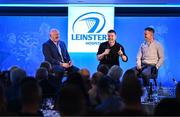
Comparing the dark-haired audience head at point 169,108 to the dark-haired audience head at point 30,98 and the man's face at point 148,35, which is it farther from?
the man's face at point 148,35

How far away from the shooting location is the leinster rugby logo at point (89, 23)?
35.8 ft

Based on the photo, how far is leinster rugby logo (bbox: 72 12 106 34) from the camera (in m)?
10.9

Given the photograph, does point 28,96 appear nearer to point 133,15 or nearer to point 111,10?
point 111,10

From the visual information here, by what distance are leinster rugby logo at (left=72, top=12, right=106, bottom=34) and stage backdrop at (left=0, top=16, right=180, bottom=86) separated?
76 centimetres

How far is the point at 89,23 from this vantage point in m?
11.0

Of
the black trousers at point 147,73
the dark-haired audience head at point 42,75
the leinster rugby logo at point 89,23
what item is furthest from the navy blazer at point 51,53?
the dark-haired audience head at point 42,75

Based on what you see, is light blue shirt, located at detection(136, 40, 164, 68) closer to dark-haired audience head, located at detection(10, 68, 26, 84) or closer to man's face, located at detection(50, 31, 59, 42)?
man's face, located at detection(50, 31, 59, 42)

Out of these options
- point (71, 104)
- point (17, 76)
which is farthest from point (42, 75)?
point (71, 104)

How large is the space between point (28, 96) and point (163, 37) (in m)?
8.46

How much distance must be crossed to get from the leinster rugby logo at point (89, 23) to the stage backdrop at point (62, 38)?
759mm

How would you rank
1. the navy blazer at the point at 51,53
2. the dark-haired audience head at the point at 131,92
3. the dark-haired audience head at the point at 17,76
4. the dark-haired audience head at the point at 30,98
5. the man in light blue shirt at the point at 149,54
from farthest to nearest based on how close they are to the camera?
1. the navy blazer at the point at 51,53
2. the man in light blue shirt at the point at 149,54
3. the dark-haired audience head at the point at 17,76
4. the dark-haired audience head at the point at 131,92
5. the dark-haired audience head at the point at 30,98

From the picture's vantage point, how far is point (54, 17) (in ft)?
38.4

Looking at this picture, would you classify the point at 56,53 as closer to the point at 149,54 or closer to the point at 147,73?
the point at 149,54

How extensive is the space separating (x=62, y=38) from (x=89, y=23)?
105cm
